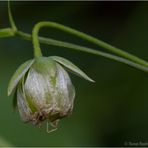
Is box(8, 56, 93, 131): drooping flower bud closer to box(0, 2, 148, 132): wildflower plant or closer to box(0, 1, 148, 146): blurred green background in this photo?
box(0, 2, 148, 132): wildflower plant

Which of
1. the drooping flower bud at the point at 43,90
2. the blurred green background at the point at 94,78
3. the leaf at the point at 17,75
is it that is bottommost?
the blurred green background at the point at 94,78

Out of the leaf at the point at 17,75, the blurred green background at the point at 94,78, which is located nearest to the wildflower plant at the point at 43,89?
the leaf at the point at 17,75

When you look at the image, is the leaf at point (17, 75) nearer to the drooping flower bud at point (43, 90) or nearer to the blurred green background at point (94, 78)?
the drooping flower bud at point (43, 90)

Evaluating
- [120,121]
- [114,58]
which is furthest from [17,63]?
[114,58]

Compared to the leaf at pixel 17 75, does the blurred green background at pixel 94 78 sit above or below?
below

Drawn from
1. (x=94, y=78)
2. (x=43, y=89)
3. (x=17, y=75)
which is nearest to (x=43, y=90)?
(x=43, y=89)

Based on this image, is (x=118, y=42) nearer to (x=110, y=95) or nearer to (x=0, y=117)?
(x=110, y=95)
